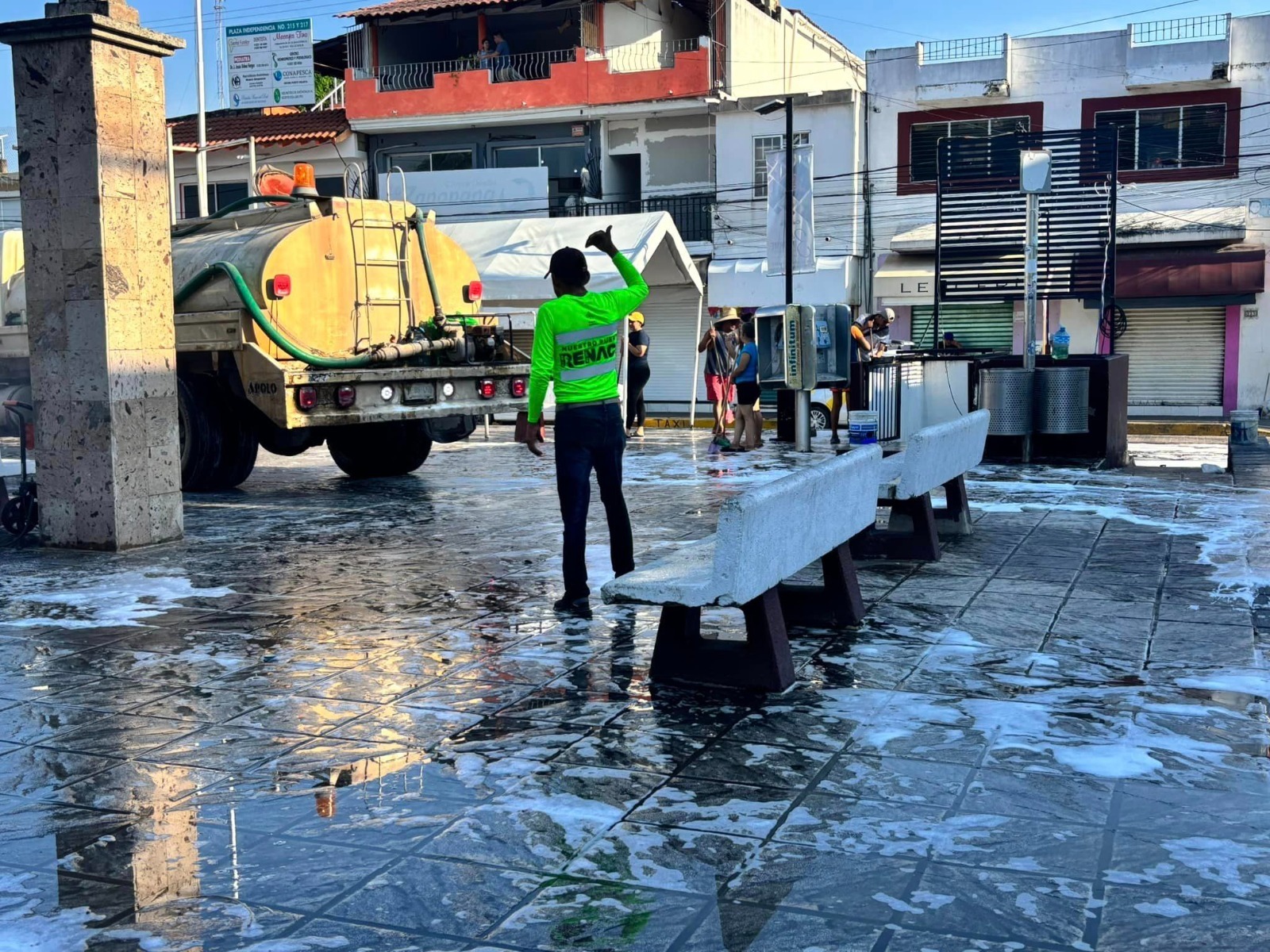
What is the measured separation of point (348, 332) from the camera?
12305 millimetres

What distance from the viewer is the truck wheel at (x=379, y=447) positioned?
1365 cm

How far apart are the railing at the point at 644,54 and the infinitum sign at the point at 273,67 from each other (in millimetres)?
8929

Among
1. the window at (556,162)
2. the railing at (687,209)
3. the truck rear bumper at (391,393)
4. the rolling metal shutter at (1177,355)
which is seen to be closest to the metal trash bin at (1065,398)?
the truck rear bumper at (391,393)

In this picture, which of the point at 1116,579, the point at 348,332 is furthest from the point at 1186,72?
the point at 1116,579

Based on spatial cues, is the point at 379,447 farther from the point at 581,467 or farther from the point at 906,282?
the point at 906,282

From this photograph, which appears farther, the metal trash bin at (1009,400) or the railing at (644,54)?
the railing at (644,54)

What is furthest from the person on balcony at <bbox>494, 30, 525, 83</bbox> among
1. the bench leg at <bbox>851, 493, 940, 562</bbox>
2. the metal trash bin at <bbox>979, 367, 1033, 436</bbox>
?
the bench leg at <bbox>851, 493, 940, 562</bbox>

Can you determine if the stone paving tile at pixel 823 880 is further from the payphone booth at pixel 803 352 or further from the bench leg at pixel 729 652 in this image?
the payphone booth at pixel 803 352

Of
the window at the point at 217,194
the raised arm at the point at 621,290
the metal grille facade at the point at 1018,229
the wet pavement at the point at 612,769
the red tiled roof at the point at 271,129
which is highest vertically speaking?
the red tiled roof at the point at 271,129

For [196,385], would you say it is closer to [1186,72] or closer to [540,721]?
[540,721]

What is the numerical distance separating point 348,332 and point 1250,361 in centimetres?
2297

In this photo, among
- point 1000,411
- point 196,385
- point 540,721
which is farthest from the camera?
point 1000,411

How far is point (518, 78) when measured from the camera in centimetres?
3525

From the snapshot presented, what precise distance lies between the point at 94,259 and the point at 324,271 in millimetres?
3542
